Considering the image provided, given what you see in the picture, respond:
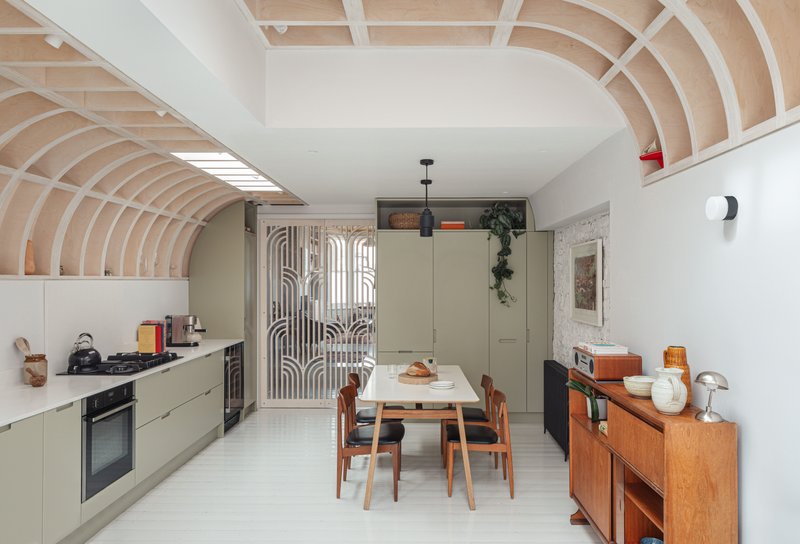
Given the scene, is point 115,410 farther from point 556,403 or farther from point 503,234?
point 503,234

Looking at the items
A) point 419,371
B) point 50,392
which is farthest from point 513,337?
point 50,392

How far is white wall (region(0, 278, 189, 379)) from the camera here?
3965 mm

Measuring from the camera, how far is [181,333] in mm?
6387

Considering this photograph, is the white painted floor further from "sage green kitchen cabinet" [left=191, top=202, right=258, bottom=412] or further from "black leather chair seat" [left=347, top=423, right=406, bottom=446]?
"sage green kitchen cabinet" [left=191, top=202, right=258, bottom=412]

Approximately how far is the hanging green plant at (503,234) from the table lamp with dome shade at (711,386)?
14.0 ft

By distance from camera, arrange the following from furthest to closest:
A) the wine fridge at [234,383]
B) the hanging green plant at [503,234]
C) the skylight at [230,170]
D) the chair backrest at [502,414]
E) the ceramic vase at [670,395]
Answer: the hanging green plant at [503,234] → the wine fridge at [234,383] → the skylight at [230,170] → the chair backrest at [502,414] → the ceramic vase at [670,395]

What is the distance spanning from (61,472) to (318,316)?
444 centimetres

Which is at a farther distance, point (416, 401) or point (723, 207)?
point (416, 401)

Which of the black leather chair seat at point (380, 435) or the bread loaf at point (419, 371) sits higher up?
the bread loaf at point (419, 371)

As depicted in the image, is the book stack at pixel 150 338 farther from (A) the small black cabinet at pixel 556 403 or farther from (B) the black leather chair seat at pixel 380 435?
(A) the small black cabinet at pixel 556 403

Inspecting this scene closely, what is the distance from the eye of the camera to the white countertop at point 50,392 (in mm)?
3197

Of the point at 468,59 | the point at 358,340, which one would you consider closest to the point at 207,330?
the point at 358,340

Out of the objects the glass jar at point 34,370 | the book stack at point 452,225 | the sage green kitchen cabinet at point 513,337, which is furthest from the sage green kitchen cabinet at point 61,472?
the sage green kitchen cabinet at point 513,337

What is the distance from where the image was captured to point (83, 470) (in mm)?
3680
